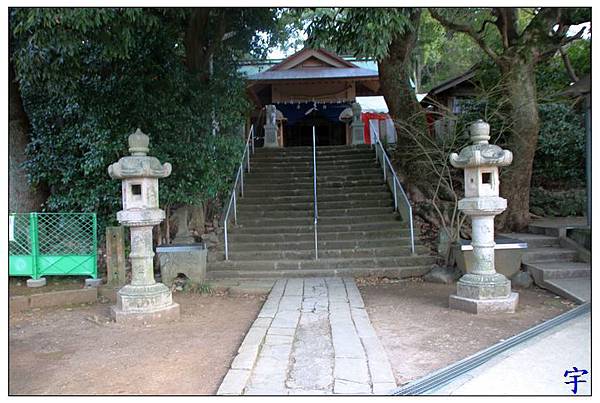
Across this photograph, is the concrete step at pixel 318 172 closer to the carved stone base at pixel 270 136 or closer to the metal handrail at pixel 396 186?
the metal handrail at pixel 396 186

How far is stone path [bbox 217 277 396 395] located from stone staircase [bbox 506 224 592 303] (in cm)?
265

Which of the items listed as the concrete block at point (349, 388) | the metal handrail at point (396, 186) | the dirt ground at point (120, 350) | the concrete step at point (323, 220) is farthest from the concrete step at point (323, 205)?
the concrete block at point (349, 388)

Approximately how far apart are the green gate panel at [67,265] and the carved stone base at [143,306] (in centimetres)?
171

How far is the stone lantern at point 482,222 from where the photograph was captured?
5.46 meters

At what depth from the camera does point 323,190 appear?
420 inches

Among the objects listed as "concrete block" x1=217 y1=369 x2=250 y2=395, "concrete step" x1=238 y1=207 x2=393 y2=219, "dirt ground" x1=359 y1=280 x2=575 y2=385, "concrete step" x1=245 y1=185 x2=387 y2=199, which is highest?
"concrete step" x1=245 y1=185 x2=387 y2=199

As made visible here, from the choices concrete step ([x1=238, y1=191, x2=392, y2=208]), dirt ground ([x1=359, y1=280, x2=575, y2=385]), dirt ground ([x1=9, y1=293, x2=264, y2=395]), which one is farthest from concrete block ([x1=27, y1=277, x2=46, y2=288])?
dirt ground ([x1=359, y1=280, x2=575, y2=385])

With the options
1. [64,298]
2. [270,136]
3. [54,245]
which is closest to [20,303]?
[64,298]

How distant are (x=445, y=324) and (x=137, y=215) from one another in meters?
3.71

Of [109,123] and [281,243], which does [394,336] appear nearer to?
[281,243]

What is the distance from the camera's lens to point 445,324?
5.07 m

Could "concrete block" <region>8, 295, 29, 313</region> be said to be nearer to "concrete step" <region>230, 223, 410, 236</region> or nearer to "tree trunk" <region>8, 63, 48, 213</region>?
"tree trunk" <region>8, 63, 48, 213</region>

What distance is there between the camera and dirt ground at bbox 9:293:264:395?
348cm

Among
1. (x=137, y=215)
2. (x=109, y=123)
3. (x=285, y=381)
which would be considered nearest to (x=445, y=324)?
(x=285, y=381)
